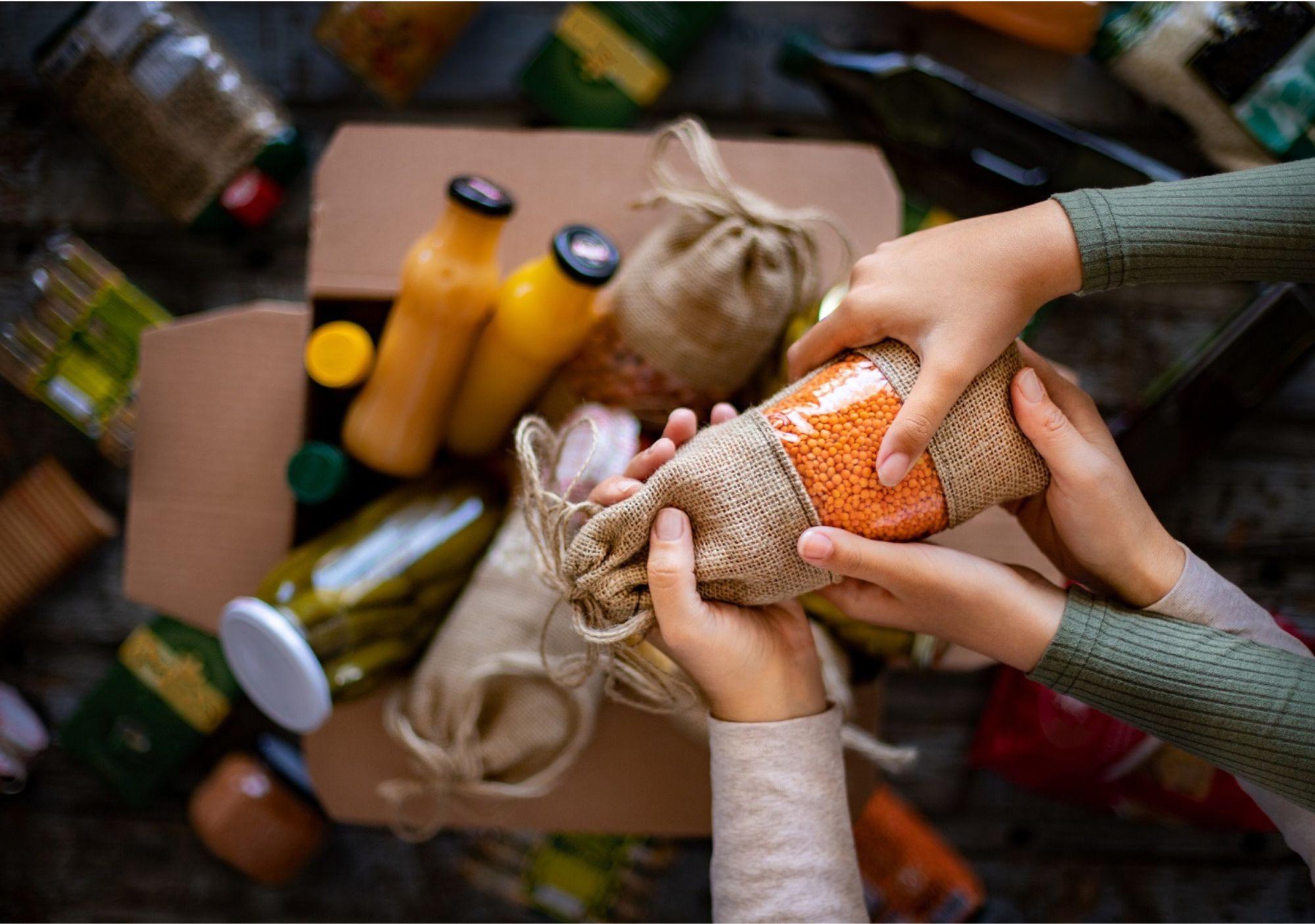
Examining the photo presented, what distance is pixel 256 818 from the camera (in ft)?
2.87

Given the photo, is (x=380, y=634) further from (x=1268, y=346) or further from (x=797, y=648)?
(x=1268, y=346)

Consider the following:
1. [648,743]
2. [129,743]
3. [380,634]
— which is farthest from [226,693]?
[648,743]

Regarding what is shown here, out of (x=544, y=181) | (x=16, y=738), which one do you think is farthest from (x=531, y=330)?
(x=16, y=738)

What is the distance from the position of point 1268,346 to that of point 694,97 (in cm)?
62

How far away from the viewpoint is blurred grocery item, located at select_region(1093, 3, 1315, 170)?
0.73 m

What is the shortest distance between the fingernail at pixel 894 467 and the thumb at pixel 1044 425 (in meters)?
0.08

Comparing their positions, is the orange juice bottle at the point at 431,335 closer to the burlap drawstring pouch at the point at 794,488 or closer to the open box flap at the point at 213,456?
the open box flap at the point at 213,456

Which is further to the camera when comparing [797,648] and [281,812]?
[281,812]

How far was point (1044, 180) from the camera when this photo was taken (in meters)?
0.87

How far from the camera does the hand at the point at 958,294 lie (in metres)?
0.47

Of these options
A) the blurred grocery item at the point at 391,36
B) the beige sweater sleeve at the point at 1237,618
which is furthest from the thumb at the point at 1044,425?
the blurred grocery item at the point at 391,36

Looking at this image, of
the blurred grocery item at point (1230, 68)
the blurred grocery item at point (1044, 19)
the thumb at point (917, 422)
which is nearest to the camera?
the thumb at point (917, 422)

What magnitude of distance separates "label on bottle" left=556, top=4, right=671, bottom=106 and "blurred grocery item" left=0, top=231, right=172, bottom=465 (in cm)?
50

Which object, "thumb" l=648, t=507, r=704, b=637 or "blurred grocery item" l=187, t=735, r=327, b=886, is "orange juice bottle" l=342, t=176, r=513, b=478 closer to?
"thumb" l=648, t=507, r=704, b=637
